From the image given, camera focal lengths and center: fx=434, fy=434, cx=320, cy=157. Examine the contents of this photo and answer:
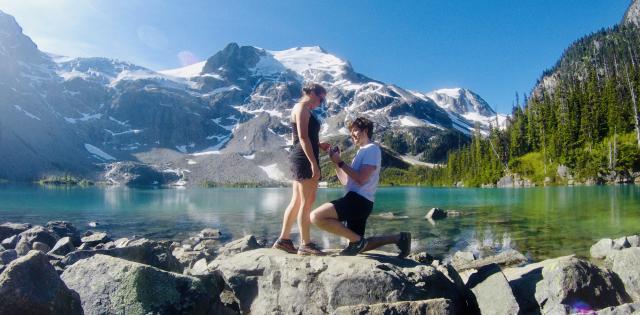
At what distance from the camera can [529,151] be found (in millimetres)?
131625

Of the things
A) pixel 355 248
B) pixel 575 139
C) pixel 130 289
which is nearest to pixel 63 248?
pixel 130 289

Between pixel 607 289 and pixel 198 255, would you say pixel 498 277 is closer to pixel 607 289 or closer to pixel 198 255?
pixel 607 289

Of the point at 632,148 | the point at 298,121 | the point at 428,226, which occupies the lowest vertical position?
the point at 428,226

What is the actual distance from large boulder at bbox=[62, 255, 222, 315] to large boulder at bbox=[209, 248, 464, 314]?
4.21ft

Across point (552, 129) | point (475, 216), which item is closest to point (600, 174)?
point (552, 129)

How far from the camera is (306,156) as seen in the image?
834 cm

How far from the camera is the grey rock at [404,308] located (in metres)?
6.32

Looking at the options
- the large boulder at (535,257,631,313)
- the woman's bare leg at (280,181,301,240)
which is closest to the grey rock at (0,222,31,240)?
the woman's bare leg at (280,181,301,240)

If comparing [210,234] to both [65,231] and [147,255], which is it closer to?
[65,231]

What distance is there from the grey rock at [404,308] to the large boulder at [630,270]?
455 cm

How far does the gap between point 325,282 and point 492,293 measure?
2996 millimetres

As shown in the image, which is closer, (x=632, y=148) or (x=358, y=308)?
(x=358, y=308)

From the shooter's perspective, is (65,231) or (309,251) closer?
(309,251)

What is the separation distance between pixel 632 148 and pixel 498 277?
344 ft
